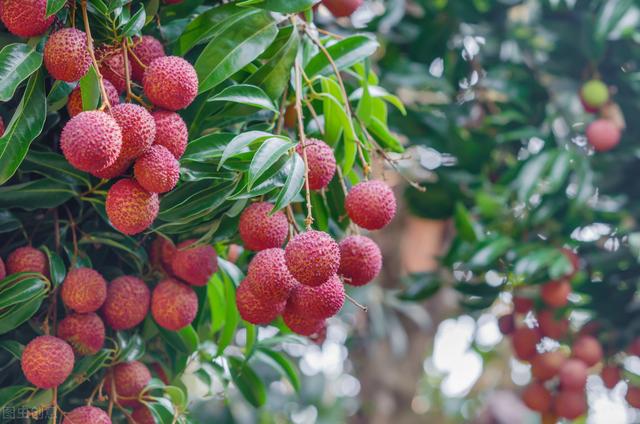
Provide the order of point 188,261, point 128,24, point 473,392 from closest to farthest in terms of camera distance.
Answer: point 128,24 < point 188,261 < point 473,392

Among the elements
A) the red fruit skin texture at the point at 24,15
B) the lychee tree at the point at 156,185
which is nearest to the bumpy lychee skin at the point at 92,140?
the lychee tree at the point at 156,185

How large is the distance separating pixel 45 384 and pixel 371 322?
1.70 meters

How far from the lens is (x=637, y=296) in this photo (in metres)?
1.93

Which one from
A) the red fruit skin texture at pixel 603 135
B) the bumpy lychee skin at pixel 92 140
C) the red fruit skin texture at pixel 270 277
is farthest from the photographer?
the red fruit skin texture at pixel 603 135

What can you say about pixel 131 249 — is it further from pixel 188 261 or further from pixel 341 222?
pixel 341 222

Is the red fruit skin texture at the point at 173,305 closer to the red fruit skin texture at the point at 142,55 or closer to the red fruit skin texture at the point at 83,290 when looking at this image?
the red fruit skin texture at the point at 83,290

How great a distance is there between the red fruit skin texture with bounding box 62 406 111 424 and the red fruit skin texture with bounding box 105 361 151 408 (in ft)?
0.29

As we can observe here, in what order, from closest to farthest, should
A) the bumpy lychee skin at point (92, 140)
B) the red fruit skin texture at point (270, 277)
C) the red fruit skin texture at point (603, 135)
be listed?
the bumpy lychee skin at point (92, 140), the red fruit skin texture at point (270, 277), the red fruit skin texture at point (603, 135)

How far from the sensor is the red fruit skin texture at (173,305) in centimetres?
101

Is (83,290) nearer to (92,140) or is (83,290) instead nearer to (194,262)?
(194,262)

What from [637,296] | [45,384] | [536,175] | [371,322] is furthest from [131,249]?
[371,322]

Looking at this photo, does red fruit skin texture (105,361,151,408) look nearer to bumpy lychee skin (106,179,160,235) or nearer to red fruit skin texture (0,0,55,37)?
bumpy lychee skin (106,179,160,235)

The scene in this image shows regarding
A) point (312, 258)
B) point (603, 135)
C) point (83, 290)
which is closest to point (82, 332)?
point (83, 290)

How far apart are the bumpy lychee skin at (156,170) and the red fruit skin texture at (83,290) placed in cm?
17
